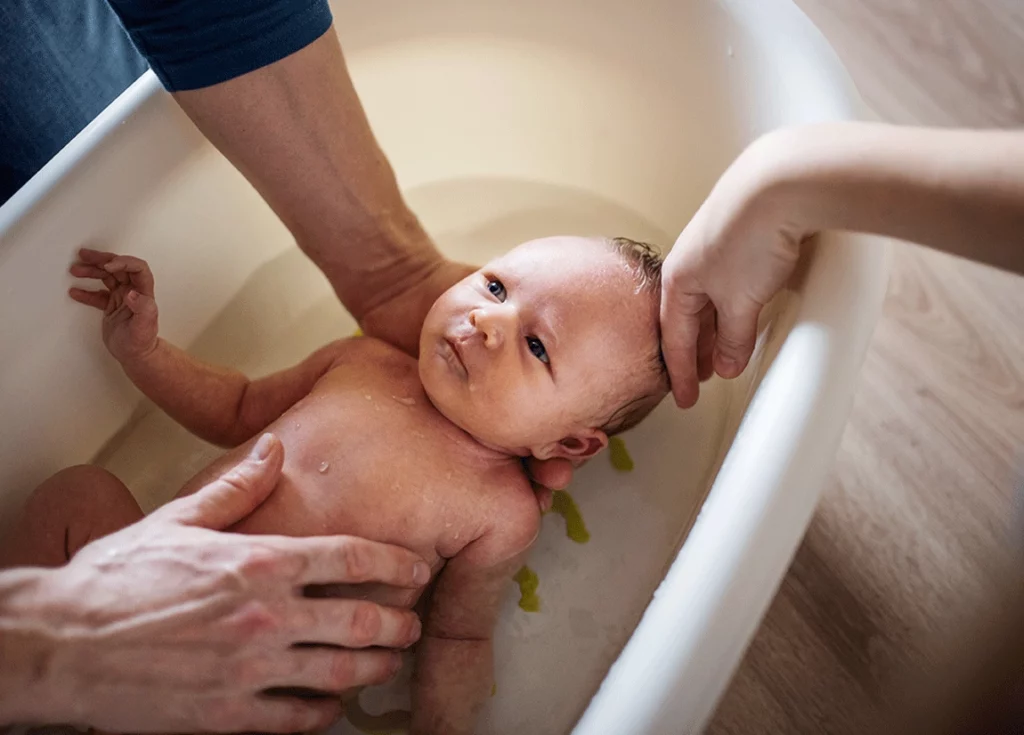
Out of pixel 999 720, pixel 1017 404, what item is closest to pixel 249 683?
pixel 999 720

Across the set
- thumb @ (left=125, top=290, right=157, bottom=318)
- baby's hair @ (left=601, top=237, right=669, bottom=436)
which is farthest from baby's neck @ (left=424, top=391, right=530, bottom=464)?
thumb @ (left=125, top=290, right=157, bottom=318)

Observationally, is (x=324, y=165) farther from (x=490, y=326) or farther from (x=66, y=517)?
(x=66, y=517)

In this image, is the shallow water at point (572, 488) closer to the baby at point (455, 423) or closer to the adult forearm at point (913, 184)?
the baby at point (455, 423)

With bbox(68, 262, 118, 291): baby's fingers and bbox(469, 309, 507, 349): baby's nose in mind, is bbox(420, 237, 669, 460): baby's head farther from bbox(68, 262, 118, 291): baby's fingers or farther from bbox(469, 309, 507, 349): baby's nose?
bbox(68, 262, 118, 291): baby's fingers

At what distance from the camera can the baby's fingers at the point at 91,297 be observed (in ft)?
3.08

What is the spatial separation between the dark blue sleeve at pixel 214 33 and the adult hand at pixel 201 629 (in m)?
0.44

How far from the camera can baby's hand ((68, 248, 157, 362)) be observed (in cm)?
93

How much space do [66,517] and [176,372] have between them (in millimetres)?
200

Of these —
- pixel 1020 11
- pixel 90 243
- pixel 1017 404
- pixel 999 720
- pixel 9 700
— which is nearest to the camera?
pixel 9 700

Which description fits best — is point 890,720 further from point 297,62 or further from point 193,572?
point 297,62

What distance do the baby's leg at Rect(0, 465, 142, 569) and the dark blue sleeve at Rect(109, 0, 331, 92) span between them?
443 millimetres

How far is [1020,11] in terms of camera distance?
4.99 feet

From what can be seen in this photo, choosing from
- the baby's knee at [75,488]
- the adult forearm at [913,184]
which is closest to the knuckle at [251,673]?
the baby's knee at [75,488]

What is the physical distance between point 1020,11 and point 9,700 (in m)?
1.86
